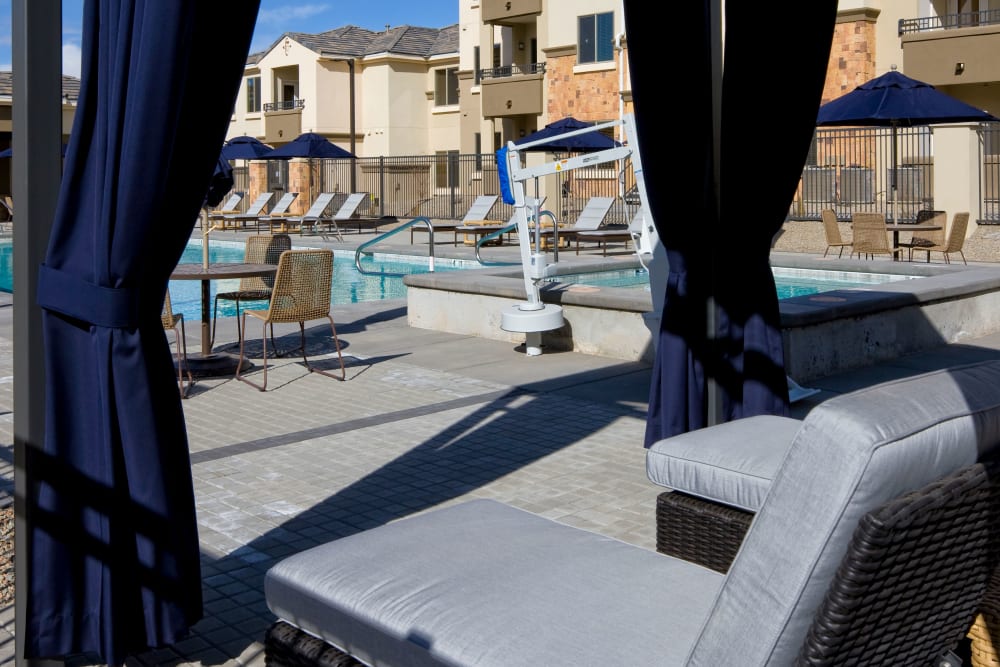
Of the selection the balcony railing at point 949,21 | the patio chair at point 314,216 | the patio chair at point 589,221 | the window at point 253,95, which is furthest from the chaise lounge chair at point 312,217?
the window at point 253,95

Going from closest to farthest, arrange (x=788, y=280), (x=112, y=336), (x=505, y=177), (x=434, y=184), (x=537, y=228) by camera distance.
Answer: (x=112, y=336)
(x=505, y=177)
(x=537, y=228)
(x=788, y=280)
(x=434, y=184)

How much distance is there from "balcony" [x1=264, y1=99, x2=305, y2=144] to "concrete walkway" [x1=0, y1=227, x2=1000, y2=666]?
38.9m

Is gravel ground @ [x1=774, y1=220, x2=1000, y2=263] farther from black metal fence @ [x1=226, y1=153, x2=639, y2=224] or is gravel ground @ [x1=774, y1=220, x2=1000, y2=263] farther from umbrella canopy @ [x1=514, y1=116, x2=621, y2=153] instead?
black metal fence @ [x1=226, y1=153, x2=639, y2=224]

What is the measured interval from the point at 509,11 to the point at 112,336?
36.0 meters

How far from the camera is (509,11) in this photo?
37812 millimetres

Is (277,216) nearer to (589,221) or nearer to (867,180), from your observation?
(589,221)

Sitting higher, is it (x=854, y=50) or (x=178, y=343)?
(x=854, y=50)

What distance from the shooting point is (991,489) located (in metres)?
2.38

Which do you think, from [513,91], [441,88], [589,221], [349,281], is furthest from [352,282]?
[441,88]

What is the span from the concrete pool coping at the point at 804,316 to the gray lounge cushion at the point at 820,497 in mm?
5423

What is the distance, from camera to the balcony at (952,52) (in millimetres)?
24969

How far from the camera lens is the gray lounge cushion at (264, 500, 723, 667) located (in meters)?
2.50

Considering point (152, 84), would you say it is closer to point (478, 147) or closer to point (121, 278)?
point (121, 278)

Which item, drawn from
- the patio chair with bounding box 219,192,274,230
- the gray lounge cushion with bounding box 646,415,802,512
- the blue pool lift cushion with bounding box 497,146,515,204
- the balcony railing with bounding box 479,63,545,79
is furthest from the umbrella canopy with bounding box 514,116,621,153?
the gray lounge cushion with bounding box 646,415,802,512
